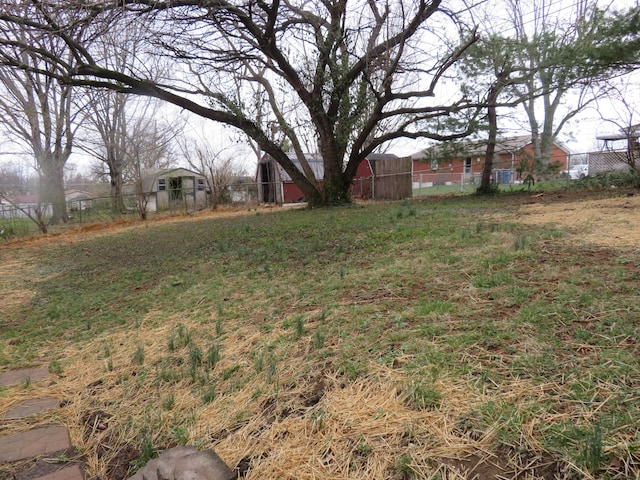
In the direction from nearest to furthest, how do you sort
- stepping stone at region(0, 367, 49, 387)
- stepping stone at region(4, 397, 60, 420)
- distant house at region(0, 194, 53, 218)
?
stepping stone at region(4, 397, 60, 420), stepping stone at region(0, 367, 49, 387), distant house at region(0, 194, 53, 218)

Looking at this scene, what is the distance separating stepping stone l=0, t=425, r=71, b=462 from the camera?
214 centimetres

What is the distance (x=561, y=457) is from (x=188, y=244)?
7106 mm

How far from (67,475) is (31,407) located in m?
0.91

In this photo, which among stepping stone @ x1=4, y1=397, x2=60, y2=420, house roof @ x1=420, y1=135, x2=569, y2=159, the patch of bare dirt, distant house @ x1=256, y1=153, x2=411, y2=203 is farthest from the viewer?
distant house @ x1=256, y1=153, x2=411, y2=203

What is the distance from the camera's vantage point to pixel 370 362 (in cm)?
233

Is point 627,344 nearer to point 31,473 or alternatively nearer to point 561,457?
point 561,457

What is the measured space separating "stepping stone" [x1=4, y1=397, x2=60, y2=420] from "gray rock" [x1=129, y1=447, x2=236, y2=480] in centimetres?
119

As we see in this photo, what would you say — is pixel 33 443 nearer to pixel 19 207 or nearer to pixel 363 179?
pixel 19 207

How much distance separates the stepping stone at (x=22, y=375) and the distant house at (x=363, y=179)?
1520 centimetres

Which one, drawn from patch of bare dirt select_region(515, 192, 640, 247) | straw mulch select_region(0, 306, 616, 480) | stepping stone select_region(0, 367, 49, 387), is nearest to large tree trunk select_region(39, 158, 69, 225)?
stepping stone select_region(0, 367, 49, 387)

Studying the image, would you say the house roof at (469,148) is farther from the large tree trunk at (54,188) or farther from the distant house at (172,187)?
the large tree trunk at (54,188)

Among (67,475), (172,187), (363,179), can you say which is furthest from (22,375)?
(172,187)

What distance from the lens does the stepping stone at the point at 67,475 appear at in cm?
196

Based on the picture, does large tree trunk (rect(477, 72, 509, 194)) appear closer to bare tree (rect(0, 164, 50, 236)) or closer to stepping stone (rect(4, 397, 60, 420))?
stepping stone (rect(4, 397, 60, 420))
